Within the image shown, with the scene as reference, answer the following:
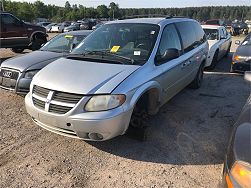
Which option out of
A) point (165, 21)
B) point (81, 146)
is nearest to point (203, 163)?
point (81, 146)

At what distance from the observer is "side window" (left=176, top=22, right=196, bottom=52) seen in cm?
513

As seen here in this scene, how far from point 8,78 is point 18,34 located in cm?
709

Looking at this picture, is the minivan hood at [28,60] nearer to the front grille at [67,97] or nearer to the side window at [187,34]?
the front grille at [67,97]

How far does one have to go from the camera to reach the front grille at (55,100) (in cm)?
326

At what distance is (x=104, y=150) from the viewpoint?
3.72m

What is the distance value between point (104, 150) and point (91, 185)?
2.51ft

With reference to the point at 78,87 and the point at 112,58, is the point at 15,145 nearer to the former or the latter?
the point at 78,87

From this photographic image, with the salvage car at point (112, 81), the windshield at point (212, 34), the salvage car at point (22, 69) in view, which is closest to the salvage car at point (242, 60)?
the windshield at point (212, 34)

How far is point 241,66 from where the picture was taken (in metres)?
7.91

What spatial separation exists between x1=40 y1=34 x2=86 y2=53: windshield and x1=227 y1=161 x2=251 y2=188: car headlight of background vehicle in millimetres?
5522

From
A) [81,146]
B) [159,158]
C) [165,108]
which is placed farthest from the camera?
[165,108]

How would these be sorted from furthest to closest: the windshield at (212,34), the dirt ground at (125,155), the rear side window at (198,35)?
the windshield at (212,34) → the rear side window at (198,35) → the dirt ground at (125,155)

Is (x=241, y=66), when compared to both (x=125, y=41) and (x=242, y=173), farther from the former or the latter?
(x=242, y=173)

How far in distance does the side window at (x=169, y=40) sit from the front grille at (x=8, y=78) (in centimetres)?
308
